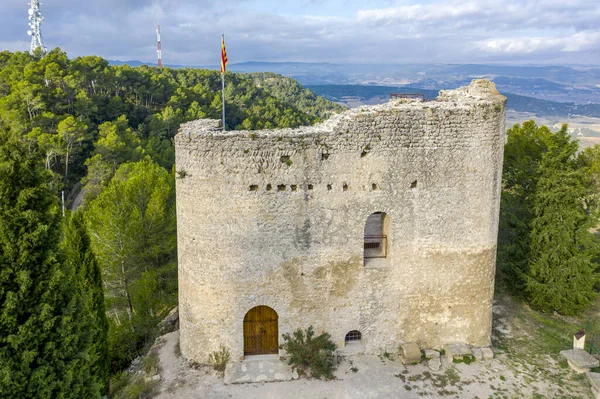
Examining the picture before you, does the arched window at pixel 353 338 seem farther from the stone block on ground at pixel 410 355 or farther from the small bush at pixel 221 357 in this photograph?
the small bush at pixel 221 357

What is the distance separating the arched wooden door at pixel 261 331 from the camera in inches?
504

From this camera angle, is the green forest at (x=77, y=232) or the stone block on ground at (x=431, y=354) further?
the stone block on ground at (x=431, y=354)

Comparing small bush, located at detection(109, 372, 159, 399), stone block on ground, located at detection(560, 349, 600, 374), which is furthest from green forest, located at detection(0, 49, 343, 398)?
stone block on ground, located at detection(560, 349, 600, 374)

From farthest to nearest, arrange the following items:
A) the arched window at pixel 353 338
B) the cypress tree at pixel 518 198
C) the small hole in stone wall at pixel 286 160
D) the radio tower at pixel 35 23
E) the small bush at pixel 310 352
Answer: the radio tower at pixel 35 23 → the cypress tree at pixel 518 198 → the arched window at pixel 353 338 → the small bush at pixel 310 352 → the small hole in stone wall at pixel 286 160

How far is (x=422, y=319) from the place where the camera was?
1320cm

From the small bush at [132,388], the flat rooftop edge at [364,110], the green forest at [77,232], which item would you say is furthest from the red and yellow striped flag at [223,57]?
the small bush at [132,388]

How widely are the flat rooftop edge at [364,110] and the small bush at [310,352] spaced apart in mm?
5412

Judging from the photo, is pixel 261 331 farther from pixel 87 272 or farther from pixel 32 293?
pixel 32 293

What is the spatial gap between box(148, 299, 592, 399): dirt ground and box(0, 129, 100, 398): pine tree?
3550 mm

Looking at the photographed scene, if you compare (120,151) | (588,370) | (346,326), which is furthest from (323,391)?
(120,151)

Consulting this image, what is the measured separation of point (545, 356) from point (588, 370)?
115cm

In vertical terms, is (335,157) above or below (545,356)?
above

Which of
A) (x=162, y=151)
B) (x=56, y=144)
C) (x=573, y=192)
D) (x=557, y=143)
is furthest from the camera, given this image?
(x=162, y=151)

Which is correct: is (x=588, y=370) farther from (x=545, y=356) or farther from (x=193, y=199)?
(x=193, y=199)
